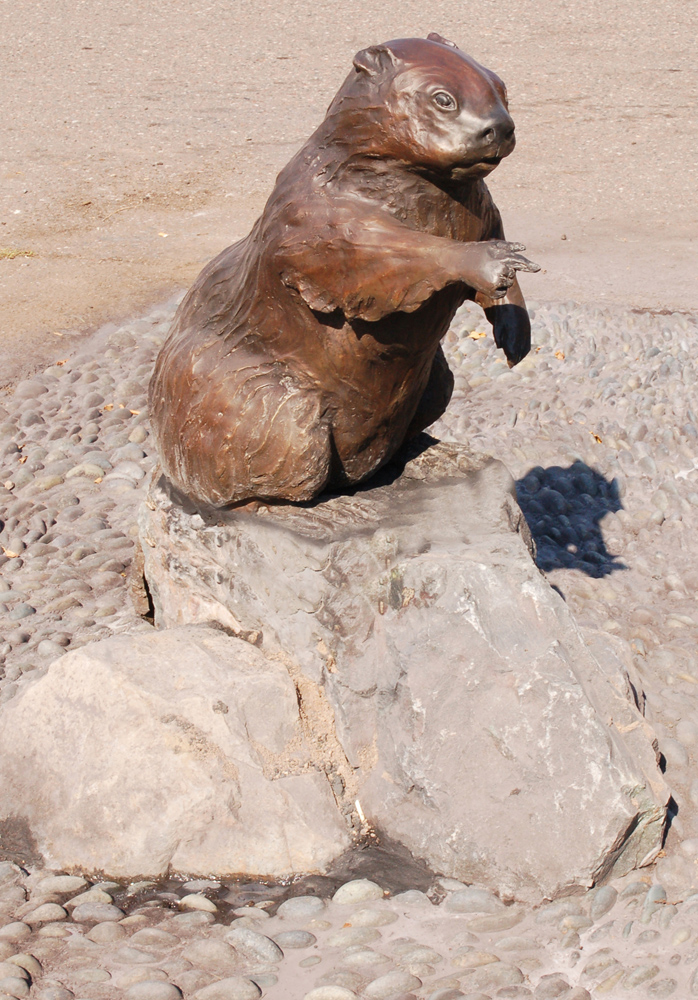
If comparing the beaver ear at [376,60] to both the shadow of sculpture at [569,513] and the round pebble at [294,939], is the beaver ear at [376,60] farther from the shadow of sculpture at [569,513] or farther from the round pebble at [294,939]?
the shadow of sculpture at [569,513]

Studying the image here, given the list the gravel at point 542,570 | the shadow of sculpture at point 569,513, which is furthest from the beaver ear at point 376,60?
the shadow of sculpture at point 569,513

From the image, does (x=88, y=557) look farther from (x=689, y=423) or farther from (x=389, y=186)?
(x=689, y=423)

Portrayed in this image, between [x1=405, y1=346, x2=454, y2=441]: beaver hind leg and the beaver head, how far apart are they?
1098mm

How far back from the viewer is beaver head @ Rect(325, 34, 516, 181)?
124 inches

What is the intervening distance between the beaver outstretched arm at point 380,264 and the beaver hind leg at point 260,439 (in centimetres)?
38

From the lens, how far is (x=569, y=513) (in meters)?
5.94

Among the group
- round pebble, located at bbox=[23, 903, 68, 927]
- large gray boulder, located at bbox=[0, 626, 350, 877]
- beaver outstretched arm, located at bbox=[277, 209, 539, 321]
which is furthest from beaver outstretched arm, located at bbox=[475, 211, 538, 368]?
round pebble, located at bbox=[23, 903, 68, 927]

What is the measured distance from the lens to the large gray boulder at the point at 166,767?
11.7 feet

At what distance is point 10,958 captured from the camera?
10.4 ft

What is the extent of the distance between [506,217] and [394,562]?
6.58m

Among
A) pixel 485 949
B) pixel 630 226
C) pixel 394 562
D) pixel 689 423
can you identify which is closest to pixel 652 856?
pixel 485 949

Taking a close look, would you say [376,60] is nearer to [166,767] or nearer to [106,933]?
[166,767]

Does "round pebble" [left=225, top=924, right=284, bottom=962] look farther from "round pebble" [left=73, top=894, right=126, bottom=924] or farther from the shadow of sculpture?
the shadow of sculpture

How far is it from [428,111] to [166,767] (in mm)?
2088
